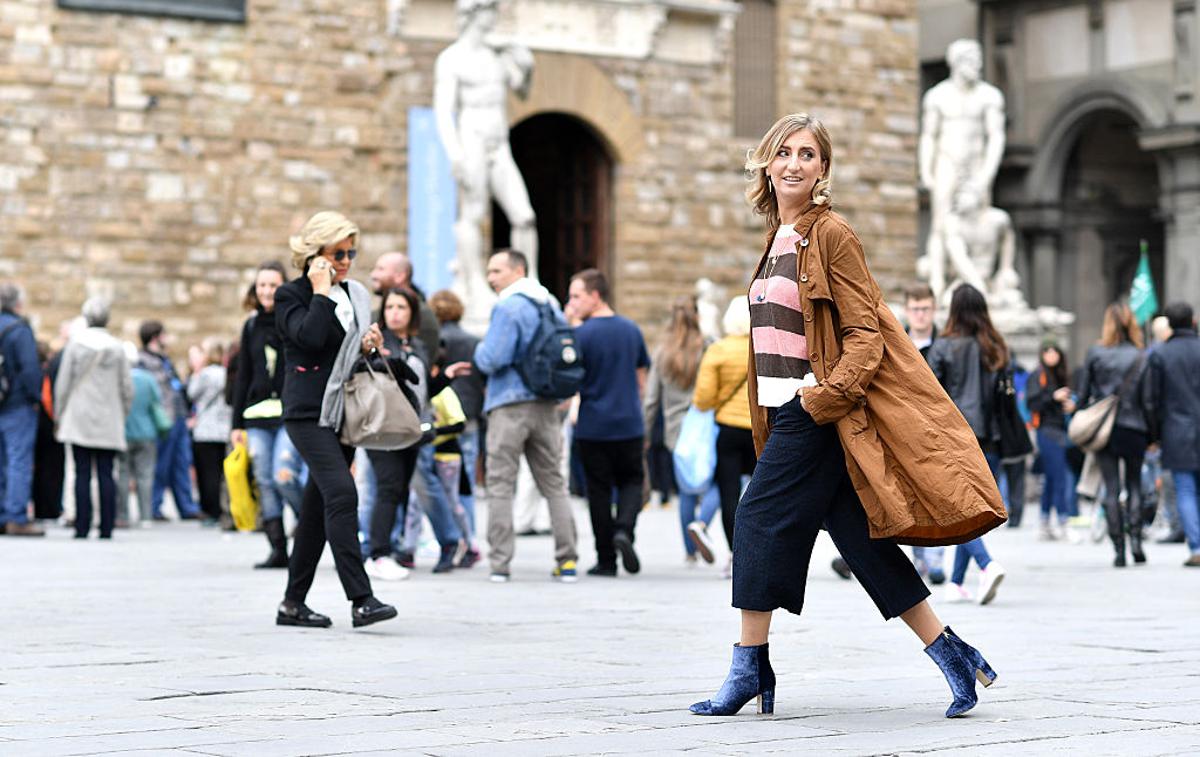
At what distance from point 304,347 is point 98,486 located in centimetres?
659

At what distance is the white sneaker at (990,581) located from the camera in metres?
10.1

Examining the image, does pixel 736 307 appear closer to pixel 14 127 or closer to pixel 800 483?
pixel 800 483

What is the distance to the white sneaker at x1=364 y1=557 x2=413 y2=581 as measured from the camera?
11.3 meters

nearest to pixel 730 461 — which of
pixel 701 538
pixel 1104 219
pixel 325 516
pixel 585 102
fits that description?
pixel 701 538

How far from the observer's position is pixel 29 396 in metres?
15.1

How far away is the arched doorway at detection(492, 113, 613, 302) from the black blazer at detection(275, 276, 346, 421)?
14847 mm

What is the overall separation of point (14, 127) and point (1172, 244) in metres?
15.8

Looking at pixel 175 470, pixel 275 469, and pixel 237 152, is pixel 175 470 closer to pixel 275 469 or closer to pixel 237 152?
pixel 237 152

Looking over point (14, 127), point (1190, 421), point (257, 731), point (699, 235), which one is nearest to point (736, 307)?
point (1190, 421)

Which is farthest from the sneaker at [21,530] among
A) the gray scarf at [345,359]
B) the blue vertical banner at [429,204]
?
the gray scarf at [345,359]

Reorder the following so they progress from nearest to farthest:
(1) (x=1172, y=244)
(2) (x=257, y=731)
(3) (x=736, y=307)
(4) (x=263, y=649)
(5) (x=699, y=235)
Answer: (2) (x=257, y=731), (4) (x=263, y=649), (3) (x=736, y=307), (5) (x=699, y=235), (1) (x=1172, y=244)

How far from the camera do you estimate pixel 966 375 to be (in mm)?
10953

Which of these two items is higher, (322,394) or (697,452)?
(322,394)

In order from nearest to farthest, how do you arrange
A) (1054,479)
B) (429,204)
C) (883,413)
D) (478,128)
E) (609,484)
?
(883,413)
(609,484)
(1054,479)
(478,128)
(429,204)
